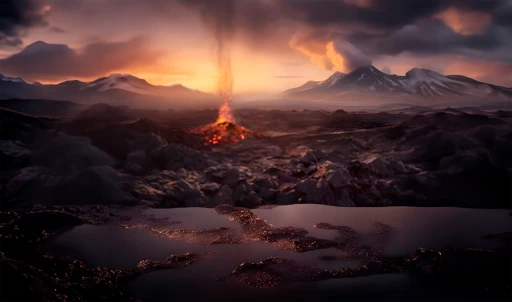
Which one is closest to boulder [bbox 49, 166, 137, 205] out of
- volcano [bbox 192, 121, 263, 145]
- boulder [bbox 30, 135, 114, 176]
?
boulder [bbox 30, 135, 114, 176]

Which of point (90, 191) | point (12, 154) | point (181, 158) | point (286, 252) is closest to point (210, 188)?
point (181, 158)

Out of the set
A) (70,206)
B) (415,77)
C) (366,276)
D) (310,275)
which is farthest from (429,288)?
(415,77)

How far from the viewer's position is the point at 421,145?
17.6 metres

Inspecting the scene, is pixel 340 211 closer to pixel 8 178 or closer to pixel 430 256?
pixel 430 256

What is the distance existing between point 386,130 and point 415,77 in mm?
187094

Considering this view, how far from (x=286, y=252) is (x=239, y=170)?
7.82 metres

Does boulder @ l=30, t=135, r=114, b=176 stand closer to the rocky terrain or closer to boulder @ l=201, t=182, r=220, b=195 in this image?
the rocky terrain

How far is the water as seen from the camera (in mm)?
5645

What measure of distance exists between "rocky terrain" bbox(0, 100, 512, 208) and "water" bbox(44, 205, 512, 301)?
1.21m

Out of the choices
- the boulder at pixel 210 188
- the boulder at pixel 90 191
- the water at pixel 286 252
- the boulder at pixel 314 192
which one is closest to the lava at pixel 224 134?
the boulder at pixel 210 188

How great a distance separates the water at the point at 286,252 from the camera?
564 cm

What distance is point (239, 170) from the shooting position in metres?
14.9

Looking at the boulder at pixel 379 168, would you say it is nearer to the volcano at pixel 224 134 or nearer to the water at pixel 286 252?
the water at pixel 286 252

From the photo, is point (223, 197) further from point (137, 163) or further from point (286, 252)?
point (286, 252)
